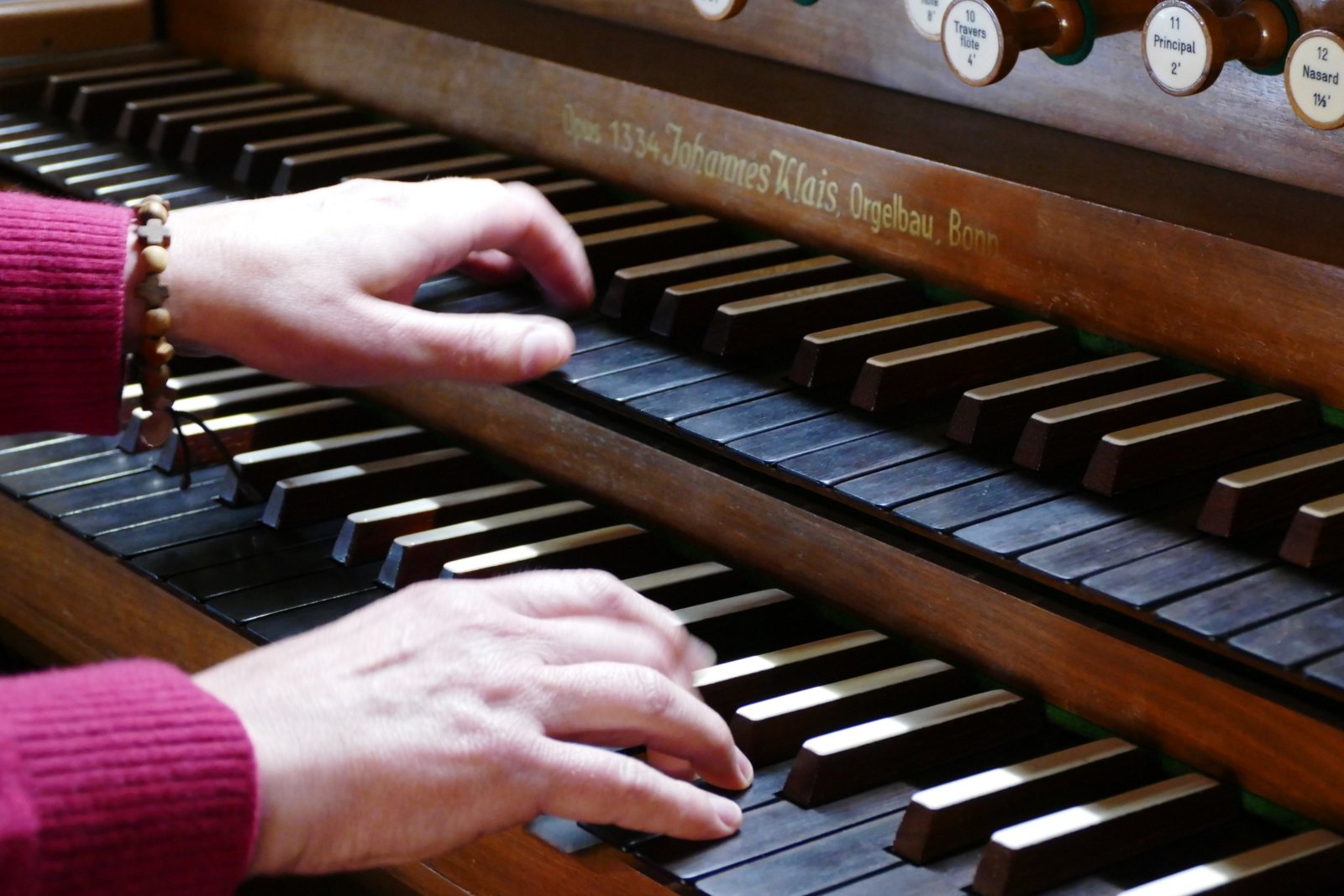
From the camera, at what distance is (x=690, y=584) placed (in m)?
1.58

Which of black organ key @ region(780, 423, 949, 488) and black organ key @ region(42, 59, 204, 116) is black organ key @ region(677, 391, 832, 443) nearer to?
black organ key @ region(780, 423, 949, 488)

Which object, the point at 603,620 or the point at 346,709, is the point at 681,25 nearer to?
the point at 603,620

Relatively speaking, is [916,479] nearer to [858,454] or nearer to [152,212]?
[858,454]

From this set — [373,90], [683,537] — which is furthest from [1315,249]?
[373,90]

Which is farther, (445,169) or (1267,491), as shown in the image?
(445,169)

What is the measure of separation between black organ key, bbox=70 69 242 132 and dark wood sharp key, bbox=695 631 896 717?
1374mm

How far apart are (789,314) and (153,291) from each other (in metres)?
0.59

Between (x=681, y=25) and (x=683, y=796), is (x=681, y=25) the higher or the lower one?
the higher one

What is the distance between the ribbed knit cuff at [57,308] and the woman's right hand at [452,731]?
0.48 m

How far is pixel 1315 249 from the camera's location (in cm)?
136

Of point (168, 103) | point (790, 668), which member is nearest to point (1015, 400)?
point (790, 668)

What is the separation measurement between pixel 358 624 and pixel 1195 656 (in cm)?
60

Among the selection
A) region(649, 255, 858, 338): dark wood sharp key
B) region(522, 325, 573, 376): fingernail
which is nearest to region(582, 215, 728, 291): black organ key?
region(649, 255, 858, 338): dark wood sharp key

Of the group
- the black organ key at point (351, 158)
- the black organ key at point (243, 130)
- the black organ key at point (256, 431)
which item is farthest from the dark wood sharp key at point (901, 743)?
the black organ key at point (243, 130)
